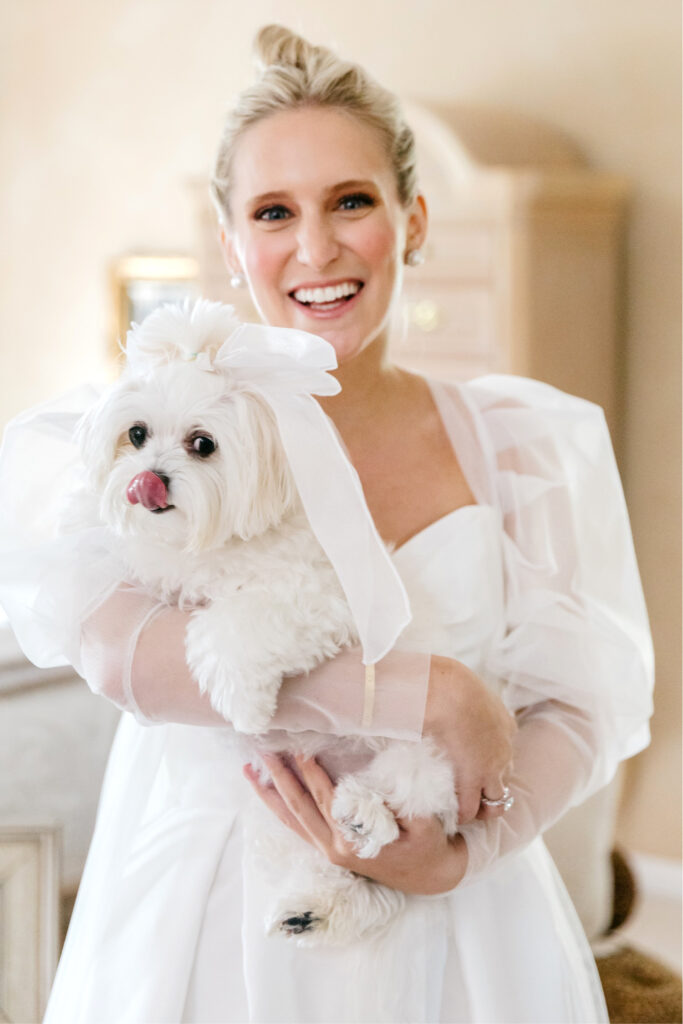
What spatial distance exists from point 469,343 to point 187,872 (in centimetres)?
217

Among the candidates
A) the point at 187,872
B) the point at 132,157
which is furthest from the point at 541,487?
the point at 132,157

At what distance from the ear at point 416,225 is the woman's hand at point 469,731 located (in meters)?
0.71

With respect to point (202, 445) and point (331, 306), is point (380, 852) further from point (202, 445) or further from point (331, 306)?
point (331, 306)

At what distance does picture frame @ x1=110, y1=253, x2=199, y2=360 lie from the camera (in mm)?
4461

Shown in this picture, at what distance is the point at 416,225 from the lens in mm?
1604

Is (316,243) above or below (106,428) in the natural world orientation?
above

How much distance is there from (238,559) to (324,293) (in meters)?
0.42

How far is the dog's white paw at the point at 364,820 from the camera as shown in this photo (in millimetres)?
1186

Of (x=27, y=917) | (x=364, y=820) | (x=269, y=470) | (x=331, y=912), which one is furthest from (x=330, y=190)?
(x=27, y=917)

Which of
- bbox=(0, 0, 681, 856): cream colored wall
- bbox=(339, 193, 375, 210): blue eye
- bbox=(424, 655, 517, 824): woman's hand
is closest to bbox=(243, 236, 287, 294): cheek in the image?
bbox=(339, 193, 375, 210): blue eye

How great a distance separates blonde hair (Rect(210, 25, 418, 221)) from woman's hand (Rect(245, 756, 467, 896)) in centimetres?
81

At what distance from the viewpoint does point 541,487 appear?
154 cm

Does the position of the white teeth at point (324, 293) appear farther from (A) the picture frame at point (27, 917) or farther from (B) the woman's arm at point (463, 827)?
(A) the picture frame at point (27, 917)

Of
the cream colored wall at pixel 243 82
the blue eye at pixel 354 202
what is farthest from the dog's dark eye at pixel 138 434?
the cream colored wall at pixel 243 82
